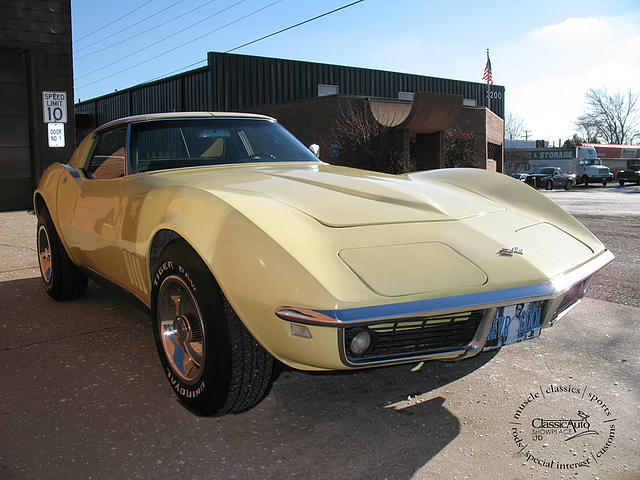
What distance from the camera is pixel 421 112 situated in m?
22.4

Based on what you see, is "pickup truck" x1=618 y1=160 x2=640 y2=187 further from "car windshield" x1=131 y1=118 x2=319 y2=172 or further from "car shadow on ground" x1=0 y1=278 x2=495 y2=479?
"car shadow on ground" x1=0 y1=278 x2=495 y2=479

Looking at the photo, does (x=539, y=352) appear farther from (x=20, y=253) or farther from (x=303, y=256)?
(x=20, y=253)

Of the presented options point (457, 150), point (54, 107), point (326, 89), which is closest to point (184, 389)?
point (54, 107)

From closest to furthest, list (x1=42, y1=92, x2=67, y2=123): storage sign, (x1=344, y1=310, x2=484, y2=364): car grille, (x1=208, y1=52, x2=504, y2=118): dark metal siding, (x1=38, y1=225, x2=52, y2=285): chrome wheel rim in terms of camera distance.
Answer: (x1=344, y1=310, x2=484, y2=364): car grille
(x1=38, y1=225, x2=52, y2=285): chrome wheel rim
(x1=42, y1=92, x2=67, y2=123): storage sign
(x1=208, y1=52, x2=504, y2=118): dark metal siding

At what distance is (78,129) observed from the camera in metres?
43.5

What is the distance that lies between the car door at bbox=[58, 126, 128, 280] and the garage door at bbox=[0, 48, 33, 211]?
33.3 feet

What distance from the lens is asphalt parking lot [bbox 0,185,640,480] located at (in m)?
2.09

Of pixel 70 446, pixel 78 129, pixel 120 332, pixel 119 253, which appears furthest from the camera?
pixel 78 129

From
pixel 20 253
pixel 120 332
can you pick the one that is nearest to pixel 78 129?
pixel 20 253

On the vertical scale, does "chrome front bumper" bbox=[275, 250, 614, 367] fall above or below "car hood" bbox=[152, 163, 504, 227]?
below

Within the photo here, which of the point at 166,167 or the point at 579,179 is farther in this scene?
the point at 579,179

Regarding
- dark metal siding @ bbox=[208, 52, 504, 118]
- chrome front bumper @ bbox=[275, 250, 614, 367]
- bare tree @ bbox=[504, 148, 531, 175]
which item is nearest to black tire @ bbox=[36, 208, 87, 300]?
chrome front bumper @ bbox=[275, 250, 614, 367]

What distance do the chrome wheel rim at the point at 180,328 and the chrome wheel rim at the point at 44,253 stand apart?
2.28 m

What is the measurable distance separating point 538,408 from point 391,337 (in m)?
0.99
